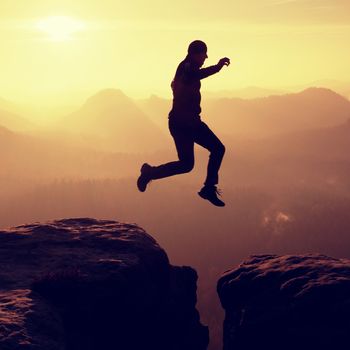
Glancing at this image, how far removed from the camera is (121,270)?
14.5m

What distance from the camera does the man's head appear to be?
37.0ft

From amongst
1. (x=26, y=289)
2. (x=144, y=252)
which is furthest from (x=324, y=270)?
(x=26, y=289)

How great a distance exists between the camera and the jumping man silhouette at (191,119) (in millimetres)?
11297

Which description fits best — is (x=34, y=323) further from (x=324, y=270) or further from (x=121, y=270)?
(x=324, y=270)

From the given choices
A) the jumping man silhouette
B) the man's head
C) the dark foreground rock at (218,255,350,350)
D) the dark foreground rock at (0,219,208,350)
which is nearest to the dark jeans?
the jumping man silhouette

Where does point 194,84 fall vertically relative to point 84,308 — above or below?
above

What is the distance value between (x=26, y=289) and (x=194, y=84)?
652 cm

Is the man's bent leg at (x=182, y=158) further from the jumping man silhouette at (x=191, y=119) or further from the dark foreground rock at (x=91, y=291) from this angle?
the dark foreground rock at (x=91, y=291)

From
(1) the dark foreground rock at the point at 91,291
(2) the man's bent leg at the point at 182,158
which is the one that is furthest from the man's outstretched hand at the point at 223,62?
(1) the dark foreground rock at the point at 91,291

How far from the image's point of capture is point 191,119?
11.9 m

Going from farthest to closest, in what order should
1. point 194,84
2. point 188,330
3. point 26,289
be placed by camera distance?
point 188,330, point 26,289, point 194,84

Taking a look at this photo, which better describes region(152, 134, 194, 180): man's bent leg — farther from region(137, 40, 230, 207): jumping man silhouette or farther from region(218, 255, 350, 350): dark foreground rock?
region(218, 255, 350, 350): dark foreground rock

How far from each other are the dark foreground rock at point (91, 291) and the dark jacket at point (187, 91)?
16.7 ft

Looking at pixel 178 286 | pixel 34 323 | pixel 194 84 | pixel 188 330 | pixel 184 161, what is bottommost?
pixel 188 330
